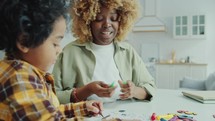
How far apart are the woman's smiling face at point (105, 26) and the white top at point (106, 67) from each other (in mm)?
32

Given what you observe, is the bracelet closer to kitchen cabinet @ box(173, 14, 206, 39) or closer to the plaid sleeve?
the plaid sleeve

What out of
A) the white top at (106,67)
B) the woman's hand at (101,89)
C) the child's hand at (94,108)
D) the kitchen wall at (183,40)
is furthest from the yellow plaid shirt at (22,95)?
the kitchen wall at (183,40)

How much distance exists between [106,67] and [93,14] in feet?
0.74

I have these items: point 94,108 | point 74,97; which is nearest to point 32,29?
point 94,108

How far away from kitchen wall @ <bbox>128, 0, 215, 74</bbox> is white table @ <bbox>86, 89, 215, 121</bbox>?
3602 mm

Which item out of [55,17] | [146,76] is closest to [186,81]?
[146,76]

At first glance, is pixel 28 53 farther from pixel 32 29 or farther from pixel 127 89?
pixel 127 89

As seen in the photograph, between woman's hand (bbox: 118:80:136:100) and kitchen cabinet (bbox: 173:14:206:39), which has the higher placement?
kitchen cabinet (bbox: 173:14:206:39)

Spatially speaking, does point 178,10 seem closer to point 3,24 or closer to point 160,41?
point 160,41

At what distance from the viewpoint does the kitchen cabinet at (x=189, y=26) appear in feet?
13.9

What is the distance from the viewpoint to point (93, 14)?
39.4 inches

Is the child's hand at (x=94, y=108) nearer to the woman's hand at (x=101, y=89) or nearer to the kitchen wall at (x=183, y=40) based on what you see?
the woman's hand at (x=101, y=89)

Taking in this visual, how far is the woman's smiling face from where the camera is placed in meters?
1.02

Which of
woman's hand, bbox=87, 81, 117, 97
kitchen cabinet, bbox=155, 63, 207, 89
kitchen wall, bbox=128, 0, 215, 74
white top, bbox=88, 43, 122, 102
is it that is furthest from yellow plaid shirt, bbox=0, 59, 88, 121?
kitchen wall, bbox=128, 0, 215, 74
